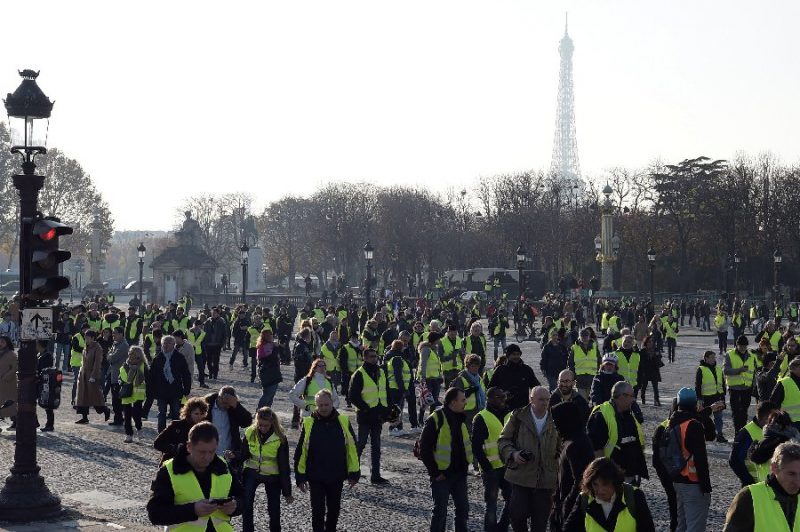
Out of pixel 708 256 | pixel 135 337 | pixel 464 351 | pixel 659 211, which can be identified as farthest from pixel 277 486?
pixel 659 211

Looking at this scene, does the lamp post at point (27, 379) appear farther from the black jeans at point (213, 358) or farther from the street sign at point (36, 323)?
the black jeans at point (213, 358)

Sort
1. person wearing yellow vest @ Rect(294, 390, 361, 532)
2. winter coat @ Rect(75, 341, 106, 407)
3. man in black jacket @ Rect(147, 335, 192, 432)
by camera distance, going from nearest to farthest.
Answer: person wearing yellow vest @ Rect(294, 390, 361, 532)
man in black jacket @ Rect(147, 335, 192, 432)
winter coat @ Rect(75, 341, 106, 407)

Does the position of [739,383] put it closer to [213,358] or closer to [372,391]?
[372,391]

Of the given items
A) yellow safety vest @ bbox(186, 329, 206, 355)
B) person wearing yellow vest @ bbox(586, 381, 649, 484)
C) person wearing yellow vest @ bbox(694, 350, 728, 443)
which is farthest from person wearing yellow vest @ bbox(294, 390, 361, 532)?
yellow safety vest @ bbox(186, 329, 206, 355)

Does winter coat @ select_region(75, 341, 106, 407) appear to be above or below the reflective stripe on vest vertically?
below

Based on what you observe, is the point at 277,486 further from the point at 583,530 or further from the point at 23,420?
the point at 583,530

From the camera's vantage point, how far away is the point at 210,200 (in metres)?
126

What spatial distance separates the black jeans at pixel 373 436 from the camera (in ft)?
48.1

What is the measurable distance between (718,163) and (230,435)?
88505 mm

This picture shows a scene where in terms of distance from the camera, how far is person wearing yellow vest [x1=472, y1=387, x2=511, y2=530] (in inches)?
429

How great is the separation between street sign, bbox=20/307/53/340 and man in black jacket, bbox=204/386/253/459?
2186 mm

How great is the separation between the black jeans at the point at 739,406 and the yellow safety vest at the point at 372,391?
19.1 ft

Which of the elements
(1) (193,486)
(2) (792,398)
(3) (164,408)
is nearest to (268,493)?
(1) (193,486)

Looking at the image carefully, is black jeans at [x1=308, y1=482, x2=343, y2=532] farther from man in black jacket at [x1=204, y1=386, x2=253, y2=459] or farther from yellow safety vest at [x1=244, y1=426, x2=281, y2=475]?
man in black jacket at [x1=204, y1=386, x2=253, y2=459]
